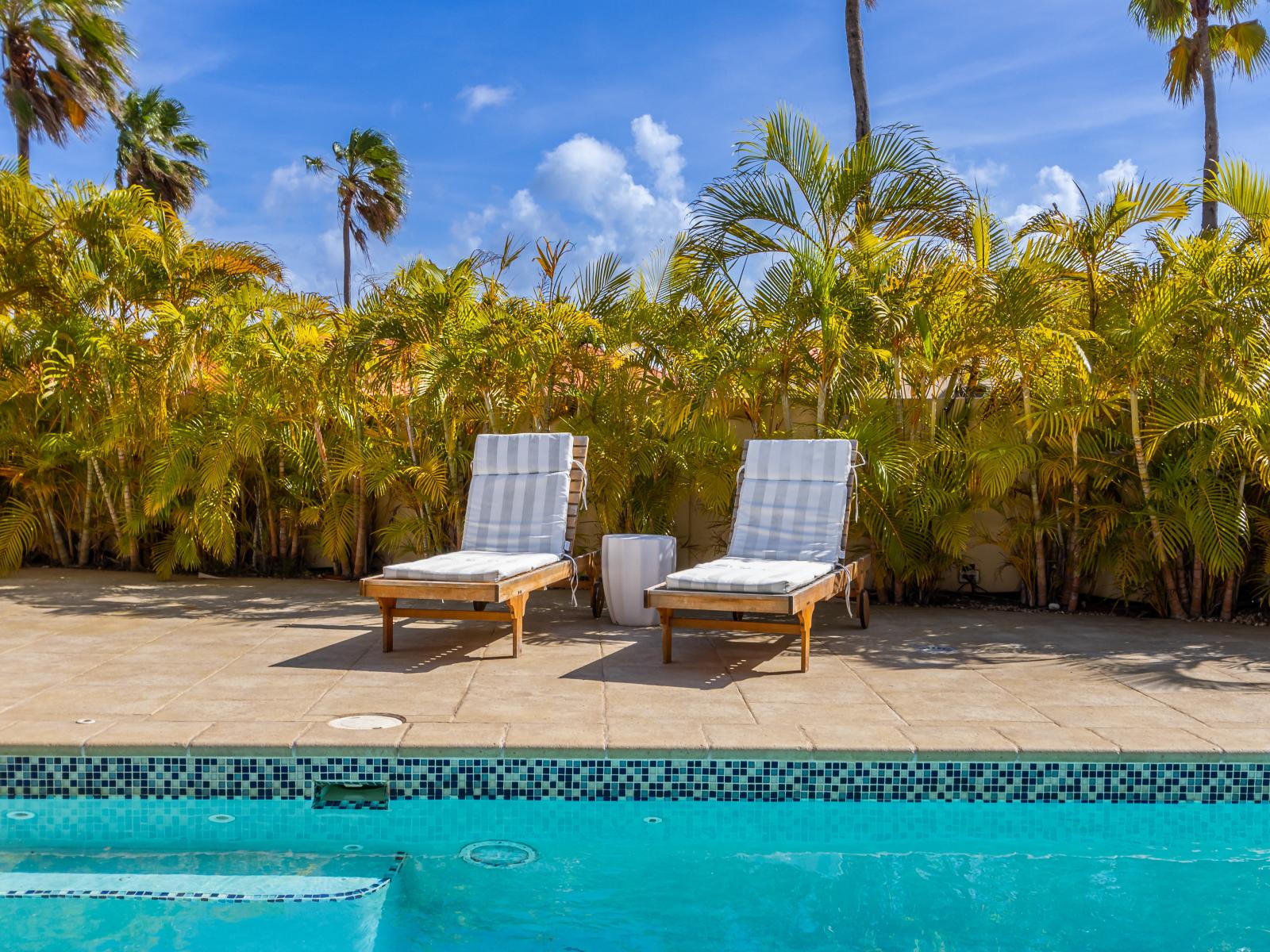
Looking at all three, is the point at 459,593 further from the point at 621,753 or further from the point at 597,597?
the point at 621,753

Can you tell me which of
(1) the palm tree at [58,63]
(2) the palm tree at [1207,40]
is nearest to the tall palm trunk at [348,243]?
(1) the palm tree at [58,63]

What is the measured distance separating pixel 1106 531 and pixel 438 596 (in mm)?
4442

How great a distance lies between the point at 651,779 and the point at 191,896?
5.13 feet

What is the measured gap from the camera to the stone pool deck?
402cm

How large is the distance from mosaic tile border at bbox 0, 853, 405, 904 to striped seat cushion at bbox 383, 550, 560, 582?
253 centimetres

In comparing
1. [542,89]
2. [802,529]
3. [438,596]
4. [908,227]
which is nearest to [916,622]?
[802,529]

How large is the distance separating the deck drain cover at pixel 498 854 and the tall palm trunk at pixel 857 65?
10.1 metres

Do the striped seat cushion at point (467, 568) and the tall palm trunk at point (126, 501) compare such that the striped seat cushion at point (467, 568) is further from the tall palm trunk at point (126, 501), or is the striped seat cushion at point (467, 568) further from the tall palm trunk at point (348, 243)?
the tall palm trunk at point (348, 243)

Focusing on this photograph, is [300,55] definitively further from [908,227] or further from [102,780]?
[102,780]

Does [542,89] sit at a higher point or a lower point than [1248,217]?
higher

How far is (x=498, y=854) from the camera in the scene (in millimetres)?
3719

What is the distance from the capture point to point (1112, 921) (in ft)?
10.9

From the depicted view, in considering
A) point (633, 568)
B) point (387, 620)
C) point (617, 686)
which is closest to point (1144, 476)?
point (633, 568)

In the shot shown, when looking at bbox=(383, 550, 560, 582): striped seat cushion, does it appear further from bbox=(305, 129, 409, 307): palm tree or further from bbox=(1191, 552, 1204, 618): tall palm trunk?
bbox=(305, 129, 409, 307): palm tree
